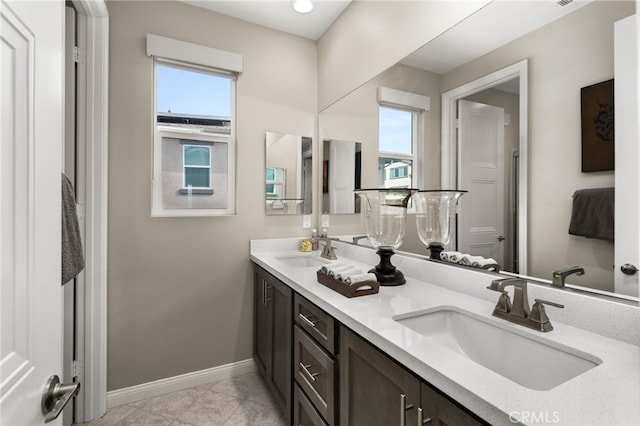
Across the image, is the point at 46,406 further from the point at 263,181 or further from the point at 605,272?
the point at 263,181

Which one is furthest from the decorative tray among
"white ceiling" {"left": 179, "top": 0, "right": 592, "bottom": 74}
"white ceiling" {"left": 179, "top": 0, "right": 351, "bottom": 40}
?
"white ceiling" {"left": 179, "top": 0, "right": 351, "bottom": 40}

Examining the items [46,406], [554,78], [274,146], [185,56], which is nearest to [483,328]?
[554,78]

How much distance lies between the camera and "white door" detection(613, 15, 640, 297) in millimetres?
839

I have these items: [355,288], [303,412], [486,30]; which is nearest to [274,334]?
[303,412]

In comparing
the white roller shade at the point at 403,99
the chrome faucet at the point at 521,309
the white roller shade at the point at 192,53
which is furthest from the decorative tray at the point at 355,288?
the white roller shade at the point at 192,53

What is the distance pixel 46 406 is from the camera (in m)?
0.59

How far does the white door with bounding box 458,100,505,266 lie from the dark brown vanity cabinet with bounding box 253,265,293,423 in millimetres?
932

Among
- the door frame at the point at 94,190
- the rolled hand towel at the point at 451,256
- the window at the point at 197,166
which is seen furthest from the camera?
the window at the point at 197,166

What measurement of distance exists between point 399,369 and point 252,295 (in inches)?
67.1

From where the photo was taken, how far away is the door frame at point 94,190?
1.75m

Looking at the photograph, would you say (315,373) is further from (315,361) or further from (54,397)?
(54,397)

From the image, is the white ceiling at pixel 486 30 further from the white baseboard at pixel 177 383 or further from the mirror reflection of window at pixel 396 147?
the white baseboard at pixel 177 383

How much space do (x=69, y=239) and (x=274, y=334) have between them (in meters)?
1.14

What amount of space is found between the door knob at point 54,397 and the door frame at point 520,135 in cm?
140
